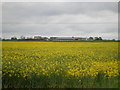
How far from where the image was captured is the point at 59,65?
5.48 meters

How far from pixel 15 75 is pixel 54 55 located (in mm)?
1575

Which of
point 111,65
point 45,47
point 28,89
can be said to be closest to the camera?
point 28,89

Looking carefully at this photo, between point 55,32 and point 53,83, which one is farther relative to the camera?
point 55,32

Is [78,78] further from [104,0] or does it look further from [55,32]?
[104,0]

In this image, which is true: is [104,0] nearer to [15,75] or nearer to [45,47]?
[45,47]

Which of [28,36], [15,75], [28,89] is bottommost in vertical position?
[28,89]

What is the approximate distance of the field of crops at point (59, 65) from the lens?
4965 mm

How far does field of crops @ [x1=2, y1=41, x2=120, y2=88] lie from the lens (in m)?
4.96

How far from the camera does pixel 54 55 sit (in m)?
6.13

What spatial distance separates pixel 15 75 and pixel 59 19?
230 centimetres

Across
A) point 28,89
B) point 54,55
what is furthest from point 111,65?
point 28,89

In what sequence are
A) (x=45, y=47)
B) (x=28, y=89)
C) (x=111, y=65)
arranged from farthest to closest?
(x=45, y=47)
(x=111, y=65)
(x=28, y=89)

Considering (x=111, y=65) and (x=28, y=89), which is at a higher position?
(x=111, y=65)

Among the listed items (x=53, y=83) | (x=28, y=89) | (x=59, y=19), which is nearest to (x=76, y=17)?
(x=59, y=19)
